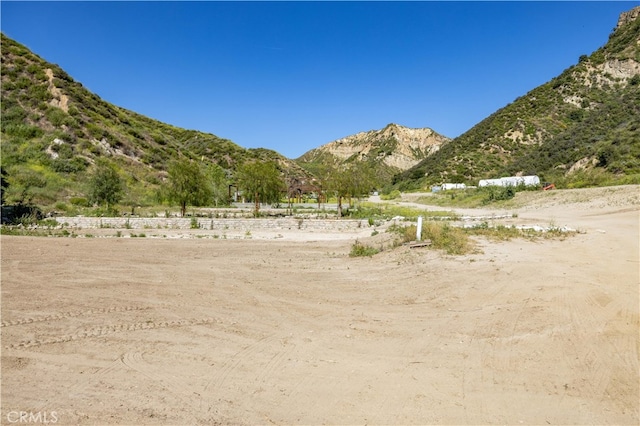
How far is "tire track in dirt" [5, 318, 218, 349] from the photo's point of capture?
18.0 ft

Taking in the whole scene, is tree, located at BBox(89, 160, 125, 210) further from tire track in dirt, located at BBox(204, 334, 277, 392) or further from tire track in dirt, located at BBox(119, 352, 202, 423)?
tire track in dirt, located at BBox(204, 334, 277, 392)

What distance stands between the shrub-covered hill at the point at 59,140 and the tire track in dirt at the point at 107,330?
26673 mm

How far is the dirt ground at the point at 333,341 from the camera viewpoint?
12.8 feet

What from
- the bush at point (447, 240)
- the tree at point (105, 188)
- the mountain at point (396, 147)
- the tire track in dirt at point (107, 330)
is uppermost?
the mountain at point (396, 147)

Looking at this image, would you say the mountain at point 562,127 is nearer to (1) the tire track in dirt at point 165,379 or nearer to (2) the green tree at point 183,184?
(2) the green tree at point 183,184

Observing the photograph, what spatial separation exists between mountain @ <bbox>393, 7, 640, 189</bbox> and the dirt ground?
1548 inches

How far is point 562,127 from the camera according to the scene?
236ft

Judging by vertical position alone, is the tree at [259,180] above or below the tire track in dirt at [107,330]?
above

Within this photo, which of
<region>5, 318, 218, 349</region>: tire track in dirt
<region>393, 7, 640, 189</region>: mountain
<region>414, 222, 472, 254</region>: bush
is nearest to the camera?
<region>5, 318, 218, 349</region>: tire track in dirt

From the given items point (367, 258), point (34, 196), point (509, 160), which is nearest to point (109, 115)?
point (34, 196)

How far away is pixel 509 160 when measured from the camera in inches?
2886

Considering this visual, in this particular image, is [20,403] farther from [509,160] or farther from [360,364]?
[509,160]

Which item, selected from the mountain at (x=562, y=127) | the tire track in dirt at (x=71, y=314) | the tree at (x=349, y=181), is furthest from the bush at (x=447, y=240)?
the mountain at (x=562, y=127)

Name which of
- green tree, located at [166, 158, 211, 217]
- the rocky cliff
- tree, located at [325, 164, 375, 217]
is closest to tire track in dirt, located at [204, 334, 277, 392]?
green tree, located at [166, 158, 211, 217]
